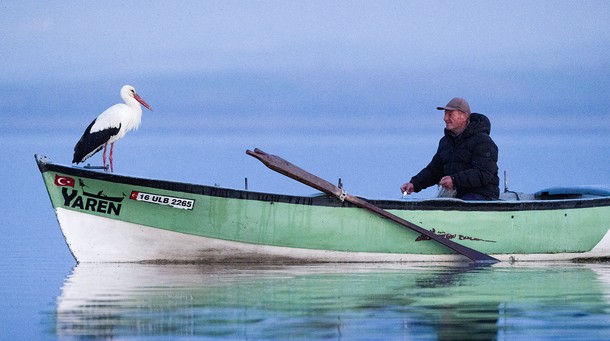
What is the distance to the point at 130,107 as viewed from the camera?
16.6 meters

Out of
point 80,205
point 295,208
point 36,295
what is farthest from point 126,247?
point 36,295

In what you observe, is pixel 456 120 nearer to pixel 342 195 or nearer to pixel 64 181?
pixel 342 195


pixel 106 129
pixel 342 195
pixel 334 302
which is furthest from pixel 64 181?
pixel 334 302

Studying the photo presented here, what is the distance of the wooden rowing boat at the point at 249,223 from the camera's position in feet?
45.2

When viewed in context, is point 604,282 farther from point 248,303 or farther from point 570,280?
point 248,303

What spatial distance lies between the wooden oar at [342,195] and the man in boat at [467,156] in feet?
1.88

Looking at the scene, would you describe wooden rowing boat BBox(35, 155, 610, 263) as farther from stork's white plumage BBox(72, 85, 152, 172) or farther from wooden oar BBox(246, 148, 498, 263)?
stork's white plumage BBox(72, 85, 152, 172)

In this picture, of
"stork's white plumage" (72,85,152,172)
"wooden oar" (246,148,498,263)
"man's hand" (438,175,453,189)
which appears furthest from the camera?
"stork's white plumage" (72,85,152,172)

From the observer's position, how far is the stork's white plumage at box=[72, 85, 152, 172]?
50.4 ft

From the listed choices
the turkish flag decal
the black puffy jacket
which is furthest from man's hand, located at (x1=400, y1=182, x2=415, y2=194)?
the turkish flag decal

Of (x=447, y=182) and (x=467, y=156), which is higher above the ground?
(x=467, y=156)

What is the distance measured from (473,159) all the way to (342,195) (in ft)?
5.03

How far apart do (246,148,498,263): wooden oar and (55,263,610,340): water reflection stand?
14.9 inches

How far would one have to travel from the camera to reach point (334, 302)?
419 inches
